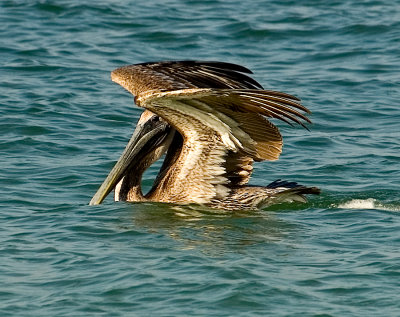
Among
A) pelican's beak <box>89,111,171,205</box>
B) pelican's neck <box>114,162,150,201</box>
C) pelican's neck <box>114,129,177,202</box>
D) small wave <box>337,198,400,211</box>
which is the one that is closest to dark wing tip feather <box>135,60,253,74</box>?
pelican's beak <box>89,111,171,205</box>

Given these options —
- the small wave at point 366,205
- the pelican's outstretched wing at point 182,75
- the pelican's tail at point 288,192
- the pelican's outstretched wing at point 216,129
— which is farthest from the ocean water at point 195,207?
the pelican's outstretched wing at point 182,75

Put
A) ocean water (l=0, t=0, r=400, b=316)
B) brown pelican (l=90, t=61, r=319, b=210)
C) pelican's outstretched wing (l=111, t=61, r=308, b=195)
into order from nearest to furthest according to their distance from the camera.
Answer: ocean water (l=0, t=0, r=400, b=316), pelican's outstretched wing (l=111, t=61, r=308, b=195), brown pelican (l=90, t=61, r=319, b=210)

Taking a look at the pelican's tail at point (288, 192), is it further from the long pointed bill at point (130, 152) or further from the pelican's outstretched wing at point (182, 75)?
the long pointed bill at point (130, 152)

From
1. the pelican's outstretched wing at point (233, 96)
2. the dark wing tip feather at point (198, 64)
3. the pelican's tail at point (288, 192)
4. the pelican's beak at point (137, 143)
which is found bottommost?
the pelican's tail at point (288, 192)

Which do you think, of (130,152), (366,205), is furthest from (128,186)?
(366,205)

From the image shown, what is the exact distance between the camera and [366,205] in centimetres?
912

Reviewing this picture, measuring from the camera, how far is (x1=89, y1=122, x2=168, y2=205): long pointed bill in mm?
9148

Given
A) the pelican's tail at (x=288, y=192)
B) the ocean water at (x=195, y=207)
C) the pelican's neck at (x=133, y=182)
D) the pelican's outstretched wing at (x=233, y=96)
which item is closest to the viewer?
the ocean water at (x=195, y=207)

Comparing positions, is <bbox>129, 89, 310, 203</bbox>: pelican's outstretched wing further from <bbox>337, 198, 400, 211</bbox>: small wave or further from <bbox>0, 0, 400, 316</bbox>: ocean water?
<bbox>337, 198, 400, 211</bbox>: small wave

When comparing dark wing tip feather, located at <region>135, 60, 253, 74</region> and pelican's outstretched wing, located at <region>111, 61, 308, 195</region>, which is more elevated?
dark wing tip feather, located at <region>135, 60, 253, 74</region>

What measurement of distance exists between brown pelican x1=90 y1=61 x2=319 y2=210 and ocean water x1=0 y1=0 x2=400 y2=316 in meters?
0.21

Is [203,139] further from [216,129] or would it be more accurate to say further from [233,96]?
[233,96]

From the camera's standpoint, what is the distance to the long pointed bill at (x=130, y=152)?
915 centimetres

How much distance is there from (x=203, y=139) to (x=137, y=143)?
695 mm
